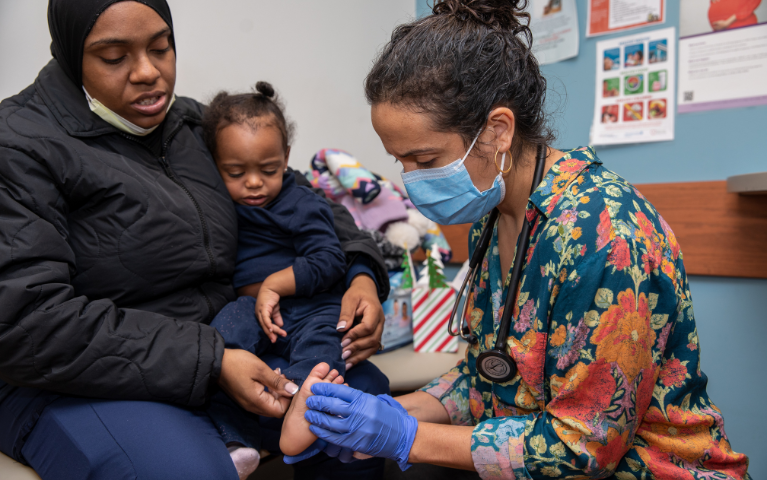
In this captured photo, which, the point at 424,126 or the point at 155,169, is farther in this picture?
the point at 155,169

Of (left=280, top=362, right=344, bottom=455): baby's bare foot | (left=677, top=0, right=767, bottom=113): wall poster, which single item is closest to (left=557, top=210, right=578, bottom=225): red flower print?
(left=280, top=362, right=344, bottom=455): baby's bare foot

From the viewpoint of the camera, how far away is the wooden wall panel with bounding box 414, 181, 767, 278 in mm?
1865

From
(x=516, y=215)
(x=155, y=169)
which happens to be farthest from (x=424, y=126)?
(x=155, y=169)

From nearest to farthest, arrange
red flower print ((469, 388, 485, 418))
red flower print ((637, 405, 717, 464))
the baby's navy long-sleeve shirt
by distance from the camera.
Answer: red flower print ((637, 405, 717, 464)), red flower print ((469, 388, 485, 418)), the baby's navy long-sleeve shirt

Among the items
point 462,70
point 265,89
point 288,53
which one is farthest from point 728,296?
point 288,53

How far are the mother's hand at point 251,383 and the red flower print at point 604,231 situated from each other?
2.28 feet

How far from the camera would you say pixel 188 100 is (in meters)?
1.51

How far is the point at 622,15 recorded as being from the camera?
2152mm

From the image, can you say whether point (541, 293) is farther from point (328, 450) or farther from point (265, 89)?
point (265, 89)

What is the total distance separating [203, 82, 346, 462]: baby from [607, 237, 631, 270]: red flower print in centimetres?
66

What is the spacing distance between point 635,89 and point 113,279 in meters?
2.10

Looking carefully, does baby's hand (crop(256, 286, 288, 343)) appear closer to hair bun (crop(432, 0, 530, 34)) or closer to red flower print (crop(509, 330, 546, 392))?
red flower print (crop(509, 330, 546, 392))

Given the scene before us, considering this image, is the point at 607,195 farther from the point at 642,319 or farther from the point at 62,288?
the point at 62,288

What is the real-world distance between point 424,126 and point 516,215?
0.33 m
